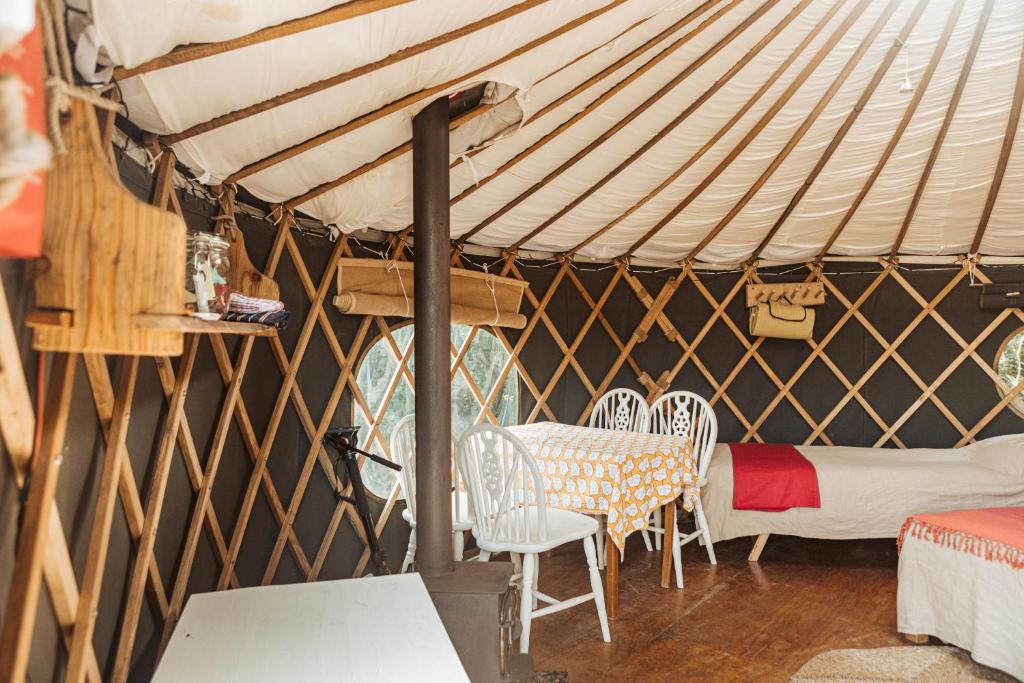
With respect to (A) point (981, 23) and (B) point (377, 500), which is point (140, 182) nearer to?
(B) point (377, 500)

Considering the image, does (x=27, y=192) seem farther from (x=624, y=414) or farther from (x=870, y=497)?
(x=870, y=497)

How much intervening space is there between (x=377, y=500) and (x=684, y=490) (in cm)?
140

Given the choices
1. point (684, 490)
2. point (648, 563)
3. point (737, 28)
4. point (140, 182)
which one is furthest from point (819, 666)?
point (140, 182)

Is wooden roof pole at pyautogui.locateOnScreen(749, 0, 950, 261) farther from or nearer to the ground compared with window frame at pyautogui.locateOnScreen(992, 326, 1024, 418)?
farther from the ground

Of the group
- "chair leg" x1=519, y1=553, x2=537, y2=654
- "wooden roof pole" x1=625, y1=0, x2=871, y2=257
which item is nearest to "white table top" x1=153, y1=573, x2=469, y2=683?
"chair leg" x1=519, y1=553, x2=537, y2=654

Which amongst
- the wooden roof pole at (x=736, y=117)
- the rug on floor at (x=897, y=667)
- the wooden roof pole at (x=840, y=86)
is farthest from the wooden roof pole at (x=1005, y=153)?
the rug on floor at (x=897, y=667)

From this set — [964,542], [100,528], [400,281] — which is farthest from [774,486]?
[100,528]

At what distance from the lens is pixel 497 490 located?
7.61 ft

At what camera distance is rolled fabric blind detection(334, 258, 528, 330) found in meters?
2.87

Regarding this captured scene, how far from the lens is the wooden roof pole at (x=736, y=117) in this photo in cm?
222

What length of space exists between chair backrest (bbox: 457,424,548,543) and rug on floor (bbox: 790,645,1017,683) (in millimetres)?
989

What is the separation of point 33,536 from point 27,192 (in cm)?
52

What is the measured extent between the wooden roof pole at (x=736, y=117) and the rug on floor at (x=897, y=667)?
6.52ft

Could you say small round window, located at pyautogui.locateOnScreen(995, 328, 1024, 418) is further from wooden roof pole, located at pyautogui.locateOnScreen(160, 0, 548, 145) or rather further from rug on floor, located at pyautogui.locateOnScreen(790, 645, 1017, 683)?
wooden roof pole, located at pyautogui.locateOnScreen(160, 0, 548, 145)
